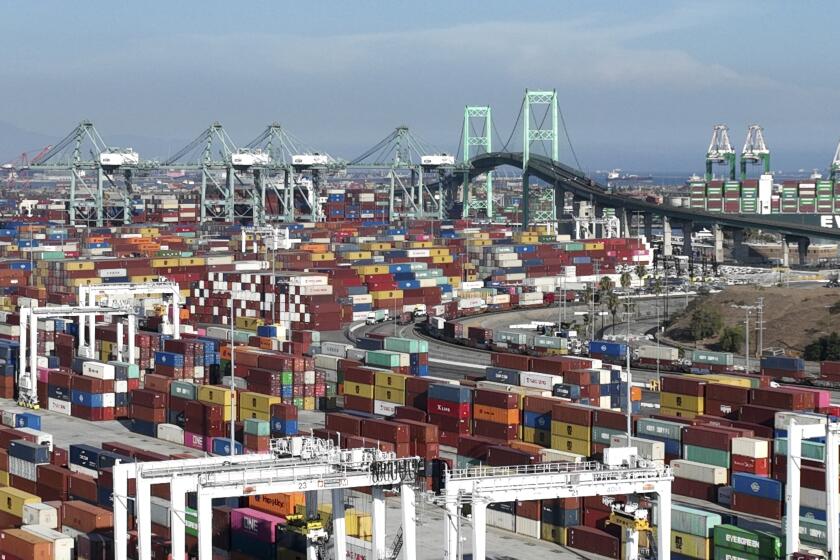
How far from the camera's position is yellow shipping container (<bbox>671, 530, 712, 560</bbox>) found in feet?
80.2

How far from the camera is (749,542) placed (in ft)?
78.8

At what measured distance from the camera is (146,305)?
6041 centimetres

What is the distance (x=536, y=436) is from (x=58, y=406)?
14.5 metres

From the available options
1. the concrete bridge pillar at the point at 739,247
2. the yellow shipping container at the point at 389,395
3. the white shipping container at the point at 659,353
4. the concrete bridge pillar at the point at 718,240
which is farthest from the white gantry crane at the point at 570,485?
the concrete bridge pillar at the point at 739,247

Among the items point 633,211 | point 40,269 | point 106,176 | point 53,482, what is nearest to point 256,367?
point 53,482

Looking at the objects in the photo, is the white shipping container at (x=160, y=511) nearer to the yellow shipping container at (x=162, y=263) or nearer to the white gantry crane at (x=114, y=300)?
the white gantry crane at (x=114, y=300)

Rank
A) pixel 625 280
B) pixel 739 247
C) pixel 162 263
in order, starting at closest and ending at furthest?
pixel 162 263, pixel 625 280, pixel 739 247

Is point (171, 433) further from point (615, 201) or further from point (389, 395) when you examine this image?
point (615, 201)

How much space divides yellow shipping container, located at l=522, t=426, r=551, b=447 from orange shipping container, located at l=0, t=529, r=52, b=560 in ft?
39.9

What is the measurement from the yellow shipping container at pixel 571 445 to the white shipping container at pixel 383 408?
5.82 m

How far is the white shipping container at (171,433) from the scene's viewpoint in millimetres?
36312

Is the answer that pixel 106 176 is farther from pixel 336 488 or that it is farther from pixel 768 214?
pixel 336 488

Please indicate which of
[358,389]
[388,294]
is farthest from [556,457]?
[388,294]

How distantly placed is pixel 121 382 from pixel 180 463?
18.7 metres
